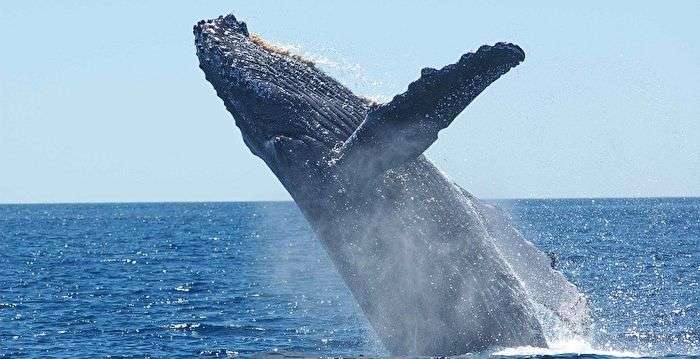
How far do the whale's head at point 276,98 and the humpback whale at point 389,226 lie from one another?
0.01 metres

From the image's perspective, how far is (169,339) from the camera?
1808cm

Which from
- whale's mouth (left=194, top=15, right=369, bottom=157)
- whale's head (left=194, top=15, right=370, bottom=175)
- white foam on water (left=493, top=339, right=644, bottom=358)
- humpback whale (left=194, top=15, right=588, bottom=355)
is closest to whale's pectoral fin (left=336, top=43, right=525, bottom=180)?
humpback whale (left=194, top=15, right=588, bottom=355)

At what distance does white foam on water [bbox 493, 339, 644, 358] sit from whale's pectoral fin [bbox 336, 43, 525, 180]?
2.45 metres

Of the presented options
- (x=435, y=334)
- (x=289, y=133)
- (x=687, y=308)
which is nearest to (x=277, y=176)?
(x=289, y=133)

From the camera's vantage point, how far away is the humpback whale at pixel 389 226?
11.3 m

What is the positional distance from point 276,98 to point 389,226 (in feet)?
6.25

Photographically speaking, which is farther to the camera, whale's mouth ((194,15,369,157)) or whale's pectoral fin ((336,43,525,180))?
whale's mouth ((194,15,369,157))

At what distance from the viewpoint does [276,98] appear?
11.7 meters

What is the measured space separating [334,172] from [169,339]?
797 cm

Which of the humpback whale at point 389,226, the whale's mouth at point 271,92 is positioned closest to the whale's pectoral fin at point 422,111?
the humpback whale at point 389,226

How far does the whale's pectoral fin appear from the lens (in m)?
9.91

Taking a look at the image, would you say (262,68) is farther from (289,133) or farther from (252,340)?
(252,340)

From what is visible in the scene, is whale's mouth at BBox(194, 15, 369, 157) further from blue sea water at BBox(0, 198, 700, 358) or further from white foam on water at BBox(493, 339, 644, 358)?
blue sea water at BBox(0, 198, 700, 358)

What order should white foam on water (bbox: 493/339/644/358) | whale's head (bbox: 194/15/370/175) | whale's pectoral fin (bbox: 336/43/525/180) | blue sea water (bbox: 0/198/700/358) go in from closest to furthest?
whale's pectoral fin (bbox: 336/43/525/180)
white foam on water (bbox: 493/339/644/358)
whale's head (bbox: 194/15/370/175)
blue sea water (bbox: 0/198/700/358)
